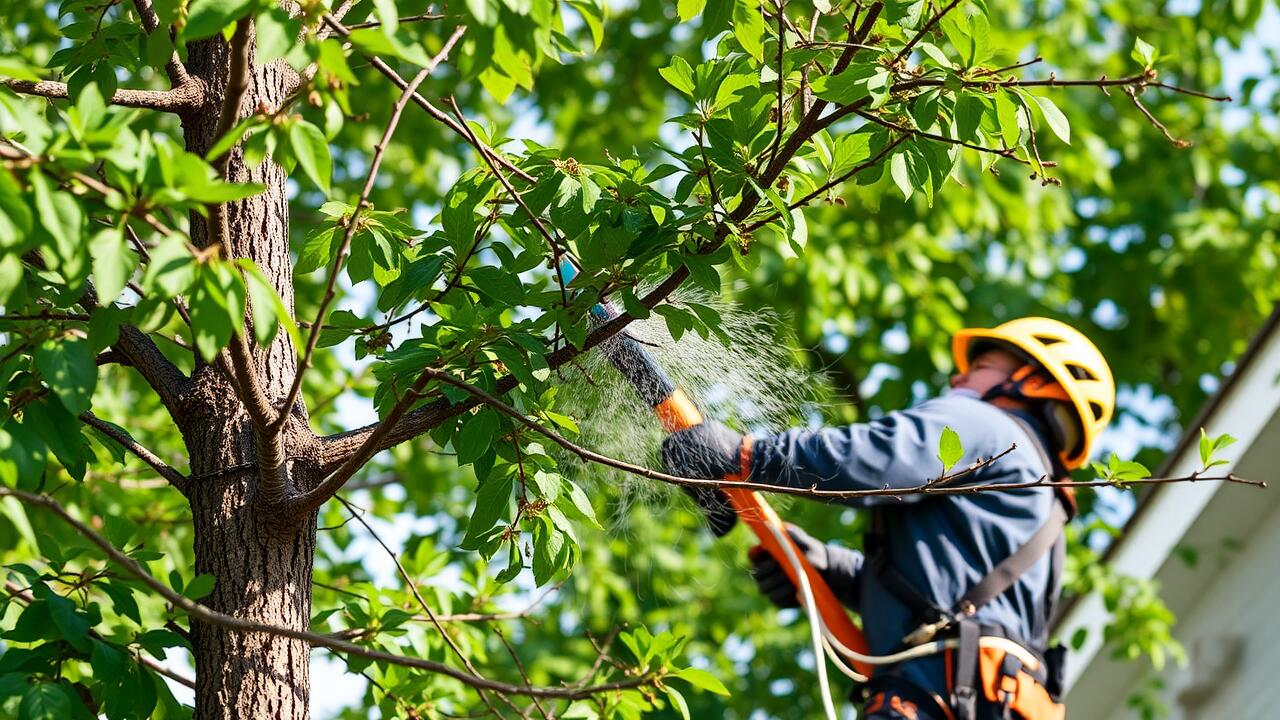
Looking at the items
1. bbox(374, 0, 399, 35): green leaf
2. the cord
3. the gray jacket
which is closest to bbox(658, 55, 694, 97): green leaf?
bbox(374, 0, 399, 35): green leaf

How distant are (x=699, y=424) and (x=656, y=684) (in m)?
0.76

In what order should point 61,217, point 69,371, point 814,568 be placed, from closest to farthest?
point 61,217, point 69,371, point 814,568

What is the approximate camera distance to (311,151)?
159cm

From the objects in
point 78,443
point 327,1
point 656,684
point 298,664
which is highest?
point 327,1

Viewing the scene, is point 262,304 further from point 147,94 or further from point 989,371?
point 989,371

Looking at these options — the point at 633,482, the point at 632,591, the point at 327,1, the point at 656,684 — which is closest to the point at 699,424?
Answer: the point at 633,482

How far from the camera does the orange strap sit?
11.0 ft

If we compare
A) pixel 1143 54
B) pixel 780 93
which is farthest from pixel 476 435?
pixel 1143 54

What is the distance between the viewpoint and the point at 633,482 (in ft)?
9.94

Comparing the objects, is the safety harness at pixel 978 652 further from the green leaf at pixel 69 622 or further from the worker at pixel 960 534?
the green leaf at pixel 69 622

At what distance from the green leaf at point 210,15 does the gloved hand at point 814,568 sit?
2.45 meters

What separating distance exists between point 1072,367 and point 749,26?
2237mm

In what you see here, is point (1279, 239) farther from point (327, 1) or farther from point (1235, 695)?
point (327, 1)

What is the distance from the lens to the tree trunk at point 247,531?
2.17 meters
